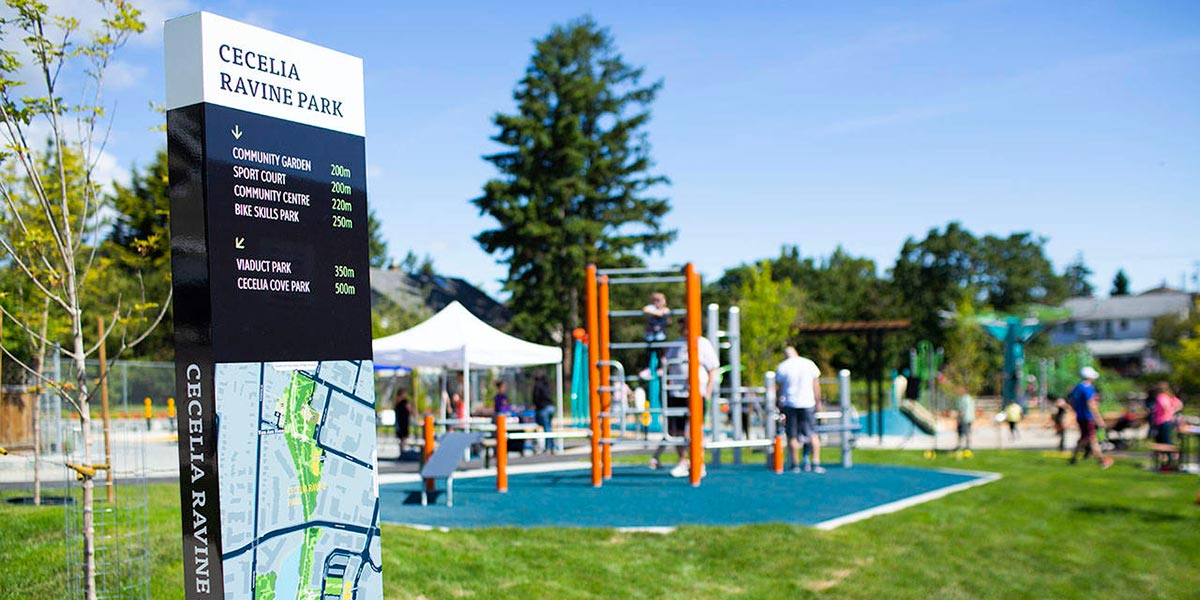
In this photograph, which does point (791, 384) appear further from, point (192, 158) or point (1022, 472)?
point (192, 158)

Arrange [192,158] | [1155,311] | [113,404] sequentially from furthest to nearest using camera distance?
1. [1155,311]
2. [113,404]
3. [192,158]

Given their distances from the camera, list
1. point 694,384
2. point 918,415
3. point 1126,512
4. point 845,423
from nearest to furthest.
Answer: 1. point 694,384
2. point 1126,512
3. point 845,423
4. point 918,415

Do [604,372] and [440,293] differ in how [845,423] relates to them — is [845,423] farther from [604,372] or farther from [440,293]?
[440,293]

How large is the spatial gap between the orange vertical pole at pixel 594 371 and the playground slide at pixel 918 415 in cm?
2328

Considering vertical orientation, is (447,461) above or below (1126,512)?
above

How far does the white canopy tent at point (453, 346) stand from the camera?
56.0 ft

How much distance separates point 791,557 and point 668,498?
8.30ft

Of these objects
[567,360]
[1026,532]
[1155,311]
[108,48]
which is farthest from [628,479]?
[1155,311]

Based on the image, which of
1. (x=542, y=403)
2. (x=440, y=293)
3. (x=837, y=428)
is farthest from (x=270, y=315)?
(x=440, y=293)

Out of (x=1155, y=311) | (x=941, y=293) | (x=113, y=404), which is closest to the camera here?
(x=113, y=404)

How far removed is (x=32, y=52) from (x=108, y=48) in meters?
0.40

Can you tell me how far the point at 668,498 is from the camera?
11.3 meters

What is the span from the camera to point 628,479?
13.1 meters

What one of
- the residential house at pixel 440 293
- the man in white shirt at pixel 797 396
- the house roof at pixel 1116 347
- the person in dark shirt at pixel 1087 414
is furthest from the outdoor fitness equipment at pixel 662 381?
the house roof at pixel 1116 347
